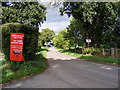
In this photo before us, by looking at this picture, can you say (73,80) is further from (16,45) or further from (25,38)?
(25,38)

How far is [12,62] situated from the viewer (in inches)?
294

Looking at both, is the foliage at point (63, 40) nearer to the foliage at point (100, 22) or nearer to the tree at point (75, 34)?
the tree at point (75, 34)

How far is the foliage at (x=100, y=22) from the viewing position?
1581 cm

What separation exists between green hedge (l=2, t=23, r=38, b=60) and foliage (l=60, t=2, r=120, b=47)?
9396 millimetres

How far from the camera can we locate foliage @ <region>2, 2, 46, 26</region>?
19656 mm

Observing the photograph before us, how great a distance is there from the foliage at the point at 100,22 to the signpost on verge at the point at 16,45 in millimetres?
10356

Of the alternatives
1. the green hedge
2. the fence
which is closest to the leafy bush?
the fence

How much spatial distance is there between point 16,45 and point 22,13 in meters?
15.0

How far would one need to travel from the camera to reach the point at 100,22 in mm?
18438

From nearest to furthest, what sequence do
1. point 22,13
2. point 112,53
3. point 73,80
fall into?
1. point 73,80
2. point 112,53
3. point 22,13

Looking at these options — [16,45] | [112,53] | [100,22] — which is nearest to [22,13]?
[100,22]

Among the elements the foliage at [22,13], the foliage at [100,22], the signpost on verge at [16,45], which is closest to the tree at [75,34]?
the foliage at [100,22]

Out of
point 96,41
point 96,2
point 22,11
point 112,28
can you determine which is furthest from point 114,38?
point 22,11

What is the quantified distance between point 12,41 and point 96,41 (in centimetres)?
1559
